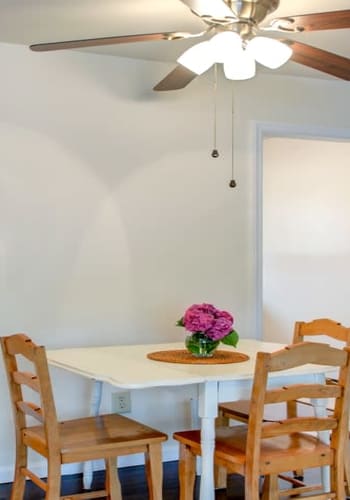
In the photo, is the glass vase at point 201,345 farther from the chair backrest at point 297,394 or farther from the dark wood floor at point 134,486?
the dark wood floor at point 134,486

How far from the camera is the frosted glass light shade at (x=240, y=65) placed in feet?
7.13

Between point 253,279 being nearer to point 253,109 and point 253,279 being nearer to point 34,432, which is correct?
point 253,109

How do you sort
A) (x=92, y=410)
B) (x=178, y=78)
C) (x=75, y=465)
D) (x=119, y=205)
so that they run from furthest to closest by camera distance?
(x=119, y=205) → (x=75, y=465) → (x=92, y=410) → (x=178, y=78)

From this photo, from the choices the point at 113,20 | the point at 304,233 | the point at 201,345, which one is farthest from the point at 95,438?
the point at 304,233

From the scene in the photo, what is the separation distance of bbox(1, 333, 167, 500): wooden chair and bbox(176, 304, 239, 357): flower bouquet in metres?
0.38

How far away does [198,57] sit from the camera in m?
2.22

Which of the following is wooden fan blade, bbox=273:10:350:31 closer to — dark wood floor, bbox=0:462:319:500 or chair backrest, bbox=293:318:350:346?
chair backrest, bbox=293:318:350:346

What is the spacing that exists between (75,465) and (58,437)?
107 centimetres

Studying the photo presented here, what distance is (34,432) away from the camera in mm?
2381

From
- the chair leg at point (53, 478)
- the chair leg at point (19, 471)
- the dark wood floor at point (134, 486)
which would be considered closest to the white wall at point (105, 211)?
the dark wood floor at point (134, 486)

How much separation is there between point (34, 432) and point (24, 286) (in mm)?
906

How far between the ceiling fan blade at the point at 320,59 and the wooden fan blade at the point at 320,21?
0.44 ft

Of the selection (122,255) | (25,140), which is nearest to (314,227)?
(122,255)

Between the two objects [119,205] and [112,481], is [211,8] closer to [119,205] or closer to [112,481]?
[119,205]
